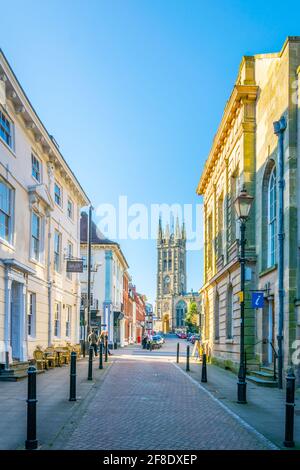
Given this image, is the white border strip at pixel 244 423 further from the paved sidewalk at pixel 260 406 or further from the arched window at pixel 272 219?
the arched window at pixel 272 219

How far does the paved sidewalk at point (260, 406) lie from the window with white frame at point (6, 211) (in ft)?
25.7

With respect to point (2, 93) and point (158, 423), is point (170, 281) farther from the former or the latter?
point (158, 423)

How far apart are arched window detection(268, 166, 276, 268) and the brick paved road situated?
232 inches

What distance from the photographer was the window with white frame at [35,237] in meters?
24.1

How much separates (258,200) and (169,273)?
16084 cm

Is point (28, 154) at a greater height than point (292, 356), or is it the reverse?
point (28, 154)

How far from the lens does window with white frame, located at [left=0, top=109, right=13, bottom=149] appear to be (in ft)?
64.5

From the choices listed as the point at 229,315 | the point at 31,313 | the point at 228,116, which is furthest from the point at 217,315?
the point at 31,313

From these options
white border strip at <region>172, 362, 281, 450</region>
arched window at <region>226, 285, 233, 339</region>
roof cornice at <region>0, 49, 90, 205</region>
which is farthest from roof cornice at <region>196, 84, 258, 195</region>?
white border strip at <region>172, 362, 281, 450</region>
